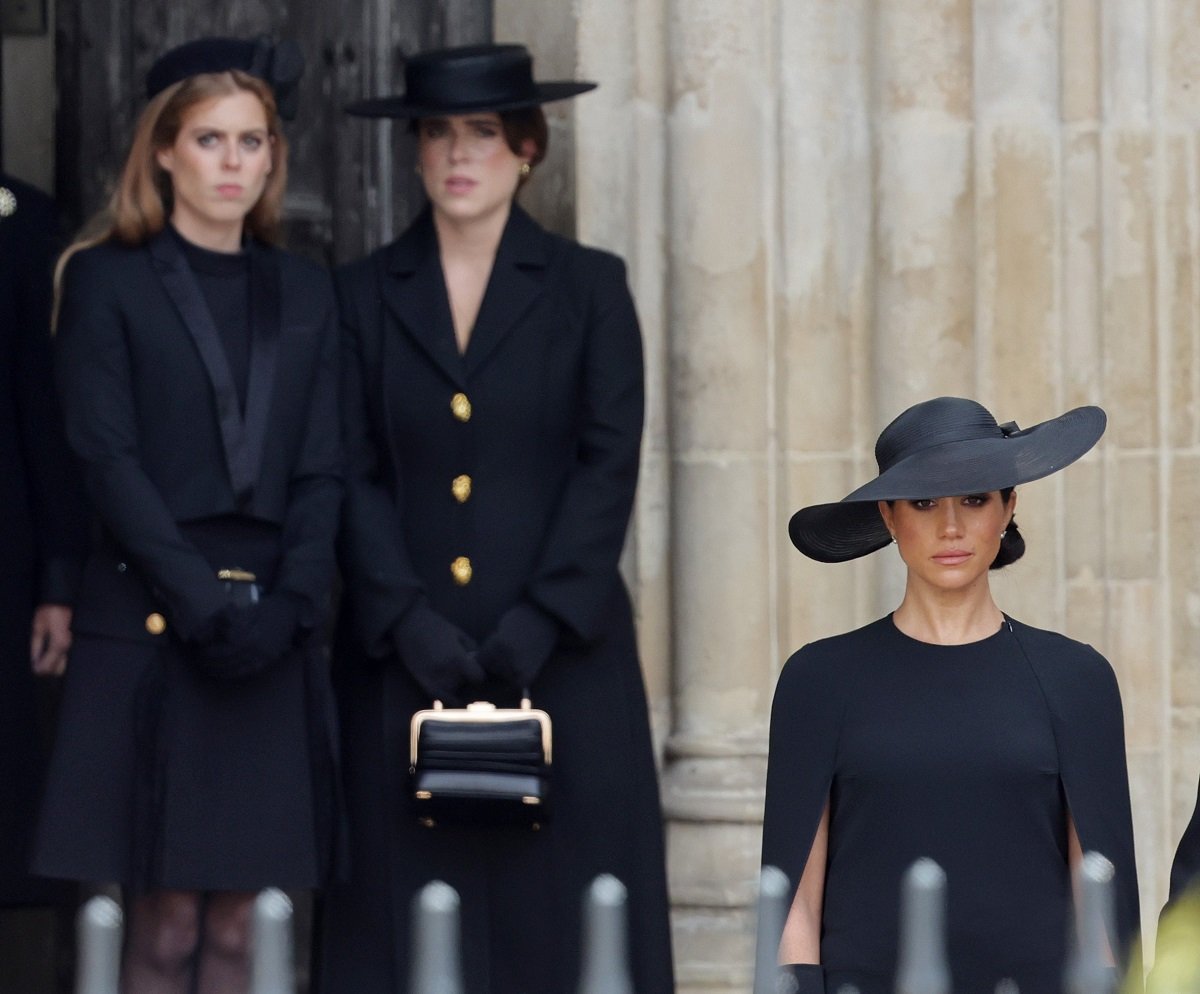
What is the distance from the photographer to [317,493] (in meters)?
4.40

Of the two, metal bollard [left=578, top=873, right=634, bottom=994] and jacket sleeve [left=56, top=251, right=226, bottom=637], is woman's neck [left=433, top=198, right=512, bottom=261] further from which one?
metal bollard [left=578, top=873, right=634, bottom=994]

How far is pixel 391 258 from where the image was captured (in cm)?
466

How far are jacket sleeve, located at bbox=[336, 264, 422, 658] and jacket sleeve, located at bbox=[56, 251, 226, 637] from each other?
11.5 inches

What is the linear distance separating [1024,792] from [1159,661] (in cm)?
224

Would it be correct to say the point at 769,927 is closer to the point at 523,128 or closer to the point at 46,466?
the point at 523,128

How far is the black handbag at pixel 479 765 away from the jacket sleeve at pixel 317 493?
29 cm

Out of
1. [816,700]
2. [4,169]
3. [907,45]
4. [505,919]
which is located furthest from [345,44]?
[816,700]

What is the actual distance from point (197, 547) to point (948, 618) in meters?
1.61

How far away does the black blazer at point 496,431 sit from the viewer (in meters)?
4.48

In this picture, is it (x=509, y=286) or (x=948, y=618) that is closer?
(x=948, y=618)

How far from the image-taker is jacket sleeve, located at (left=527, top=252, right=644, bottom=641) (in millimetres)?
4430

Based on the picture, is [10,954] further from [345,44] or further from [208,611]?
[345,44]

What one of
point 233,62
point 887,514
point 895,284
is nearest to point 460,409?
point 233,62

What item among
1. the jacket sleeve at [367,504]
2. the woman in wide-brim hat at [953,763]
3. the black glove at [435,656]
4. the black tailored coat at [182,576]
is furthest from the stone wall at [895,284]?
the woman in wide-brim hat at [953,763]
